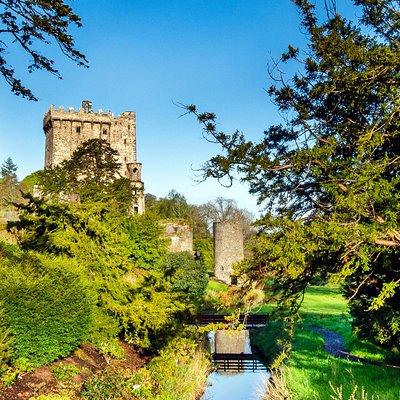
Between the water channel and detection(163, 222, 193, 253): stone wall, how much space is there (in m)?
22.6

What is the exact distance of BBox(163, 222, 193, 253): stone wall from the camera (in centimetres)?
4809

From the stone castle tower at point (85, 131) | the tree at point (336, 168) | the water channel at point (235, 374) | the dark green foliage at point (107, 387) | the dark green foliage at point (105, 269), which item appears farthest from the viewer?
the stone castle tower at point (85, 131)

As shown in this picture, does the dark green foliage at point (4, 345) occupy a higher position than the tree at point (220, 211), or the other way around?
the tree at point (220, 211)

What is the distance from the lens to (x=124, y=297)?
619 inches

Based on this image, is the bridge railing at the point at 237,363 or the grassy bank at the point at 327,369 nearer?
the grassy bank at the point at 327,369

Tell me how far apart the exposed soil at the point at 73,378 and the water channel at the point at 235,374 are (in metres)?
3.27

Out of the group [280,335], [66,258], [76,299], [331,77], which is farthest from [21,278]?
[280,335]

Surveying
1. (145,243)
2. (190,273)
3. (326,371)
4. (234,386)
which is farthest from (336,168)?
(190,273)

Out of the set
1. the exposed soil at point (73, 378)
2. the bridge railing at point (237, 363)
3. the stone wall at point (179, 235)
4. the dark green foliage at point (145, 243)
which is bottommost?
the bridge railing at point (237, 363)

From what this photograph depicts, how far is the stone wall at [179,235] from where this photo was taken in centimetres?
4809

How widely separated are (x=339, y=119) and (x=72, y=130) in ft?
171

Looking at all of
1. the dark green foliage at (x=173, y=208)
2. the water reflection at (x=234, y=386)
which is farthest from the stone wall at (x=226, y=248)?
the water reflection at (x=234, y=386)

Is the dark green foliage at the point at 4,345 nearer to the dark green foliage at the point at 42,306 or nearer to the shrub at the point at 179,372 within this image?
the dark green foliage at the point at 42,306

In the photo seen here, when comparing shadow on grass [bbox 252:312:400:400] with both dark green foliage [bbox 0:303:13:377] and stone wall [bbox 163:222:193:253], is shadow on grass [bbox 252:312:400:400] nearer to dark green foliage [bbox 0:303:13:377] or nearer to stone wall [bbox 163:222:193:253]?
dark green foliage [bbox 0:303:13:377]
